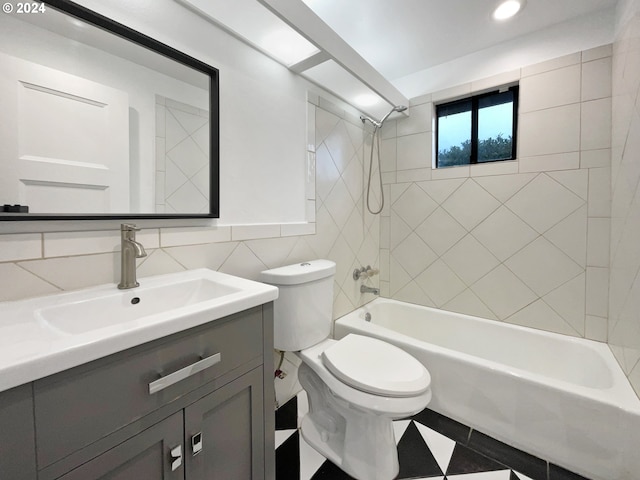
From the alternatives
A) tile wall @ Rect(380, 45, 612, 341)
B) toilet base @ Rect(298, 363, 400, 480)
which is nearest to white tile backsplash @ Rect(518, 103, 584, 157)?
tile wall @ Rect(380, 45, 612, 341)

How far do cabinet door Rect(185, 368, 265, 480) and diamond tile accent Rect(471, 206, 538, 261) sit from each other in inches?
70.2

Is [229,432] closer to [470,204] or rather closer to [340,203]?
[340,203]

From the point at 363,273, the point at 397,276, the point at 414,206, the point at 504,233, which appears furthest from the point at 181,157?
the point at 504,233

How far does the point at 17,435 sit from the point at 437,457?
1.55m

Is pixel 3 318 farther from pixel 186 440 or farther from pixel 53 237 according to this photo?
pixel 186 440

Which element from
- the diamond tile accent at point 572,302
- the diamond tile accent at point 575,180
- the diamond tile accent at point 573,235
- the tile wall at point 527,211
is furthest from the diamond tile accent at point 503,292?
the diamond tile accent at point 575,180

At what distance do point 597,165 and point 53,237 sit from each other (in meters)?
2.55

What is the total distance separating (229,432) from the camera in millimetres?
808

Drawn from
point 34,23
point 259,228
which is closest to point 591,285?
point 259,228

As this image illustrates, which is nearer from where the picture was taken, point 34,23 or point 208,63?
point 34,23

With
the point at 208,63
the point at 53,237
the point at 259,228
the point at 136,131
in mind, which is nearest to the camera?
the point at 53,237

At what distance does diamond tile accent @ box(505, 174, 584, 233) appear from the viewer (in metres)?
1.67

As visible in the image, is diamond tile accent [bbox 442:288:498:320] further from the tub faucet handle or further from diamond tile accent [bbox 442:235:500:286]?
the tub faucet handle

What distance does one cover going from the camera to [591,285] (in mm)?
1618
